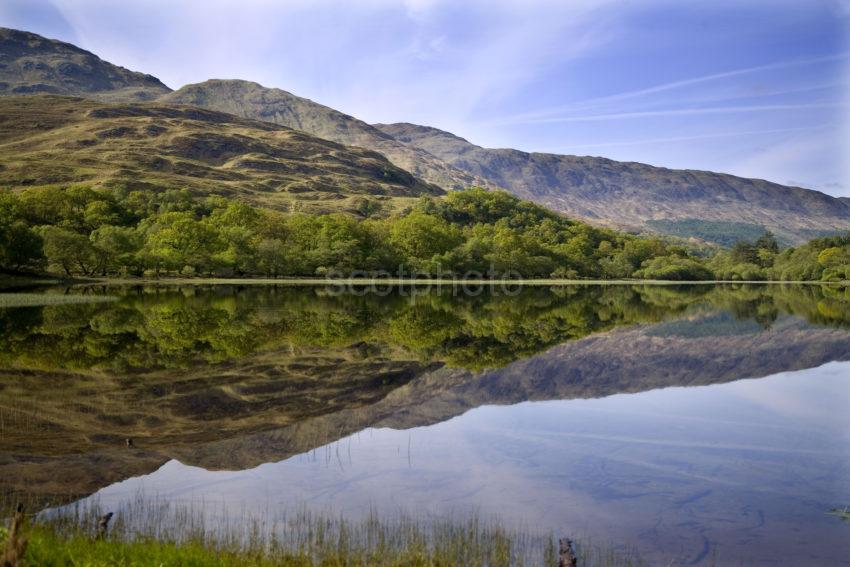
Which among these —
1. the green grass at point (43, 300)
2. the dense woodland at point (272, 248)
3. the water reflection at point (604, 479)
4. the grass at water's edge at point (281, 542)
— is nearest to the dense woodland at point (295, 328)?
the green grass at point (43, 300)

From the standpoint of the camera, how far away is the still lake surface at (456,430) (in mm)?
11398

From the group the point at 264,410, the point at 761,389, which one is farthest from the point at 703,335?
the point at 264,410

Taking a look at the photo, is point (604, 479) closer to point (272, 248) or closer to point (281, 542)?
point (281, 542)

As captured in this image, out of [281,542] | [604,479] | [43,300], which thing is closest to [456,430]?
[604,479]

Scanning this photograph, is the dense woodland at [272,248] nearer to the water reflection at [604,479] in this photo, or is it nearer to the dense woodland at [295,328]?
the dense woodland at [295,328]

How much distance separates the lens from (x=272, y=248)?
4609 inches

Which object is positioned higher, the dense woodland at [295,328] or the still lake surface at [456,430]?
the dense woodland at [295,328]

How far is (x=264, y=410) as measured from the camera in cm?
1847

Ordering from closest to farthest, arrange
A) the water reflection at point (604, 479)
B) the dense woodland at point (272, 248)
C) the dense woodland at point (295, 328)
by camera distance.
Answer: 1. the water reflection at point (604, 479)
2. the dense woodland at point (295, 328)
3. the dense woodland at point (272, 248)

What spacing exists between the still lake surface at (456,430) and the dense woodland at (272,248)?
57158 millimetres

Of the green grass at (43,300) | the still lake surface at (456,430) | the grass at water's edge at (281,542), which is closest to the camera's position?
the grass at water's edge at (281,542)

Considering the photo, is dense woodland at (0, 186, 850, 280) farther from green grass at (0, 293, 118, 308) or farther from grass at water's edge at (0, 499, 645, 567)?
grass at water's edge at (0, 499, 645, 567)

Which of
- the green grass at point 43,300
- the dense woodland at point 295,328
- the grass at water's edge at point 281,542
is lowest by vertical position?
the grass at water's edge at point 281,542

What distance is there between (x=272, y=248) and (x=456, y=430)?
104 m
